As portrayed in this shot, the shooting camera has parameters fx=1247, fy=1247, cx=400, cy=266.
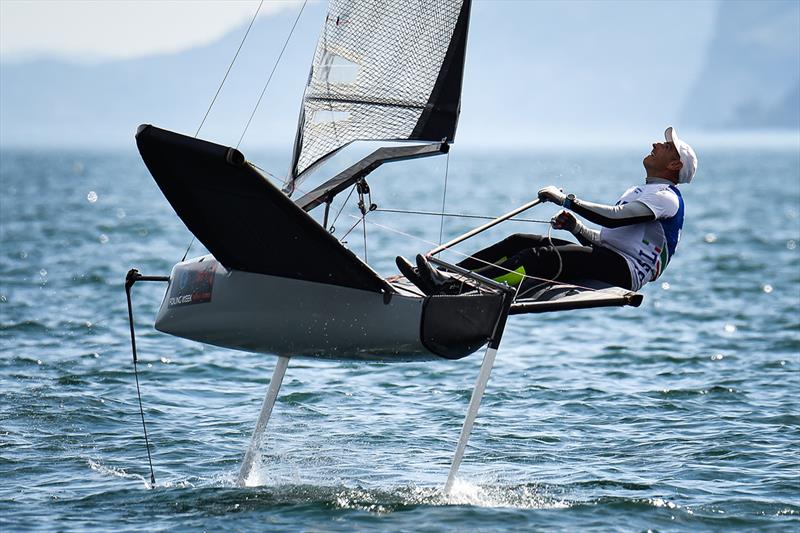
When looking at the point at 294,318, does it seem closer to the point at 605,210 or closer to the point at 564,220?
the point at 564,220

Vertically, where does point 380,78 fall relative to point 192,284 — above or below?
above

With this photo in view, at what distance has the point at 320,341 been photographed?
6.06m

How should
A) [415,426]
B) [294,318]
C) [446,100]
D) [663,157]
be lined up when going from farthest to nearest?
[415,426] → [446,100] → [663,157] → [294,318]

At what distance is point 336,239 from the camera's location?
5578 mm

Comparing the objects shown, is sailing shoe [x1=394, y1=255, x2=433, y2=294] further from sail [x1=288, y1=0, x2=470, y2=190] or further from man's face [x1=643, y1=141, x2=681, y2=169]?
man's face [x1=643, y1=141, x2=681, y2=169]

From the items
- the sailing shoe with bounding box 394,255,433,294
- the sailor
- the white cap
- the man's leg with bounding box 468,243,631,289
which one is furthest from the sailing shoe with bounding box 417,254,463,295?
the white cap

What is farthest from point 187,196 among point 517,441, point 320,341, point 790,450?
point 790,450

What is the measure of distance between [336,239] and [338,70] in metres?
1.67

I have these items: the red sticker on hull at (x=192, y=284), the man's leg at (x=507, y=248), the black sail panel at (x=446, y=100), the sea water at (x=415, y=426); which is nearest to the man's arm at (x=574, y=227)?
the man's leg at (x=507, y=248)

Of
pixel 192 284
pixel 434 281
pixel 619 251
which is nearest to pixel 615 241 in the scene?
pixel 619 251

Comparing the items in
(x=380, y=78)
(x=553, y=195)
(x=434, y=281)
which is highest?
(x=380, y=78)

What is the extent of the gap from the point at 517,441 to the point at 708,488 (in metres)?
1.44

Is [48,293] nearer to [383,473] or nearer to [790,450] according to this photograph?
[383,473]

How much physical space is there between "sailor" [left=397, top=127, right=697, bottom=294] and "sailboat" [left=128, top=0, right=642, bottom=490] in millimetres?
111
